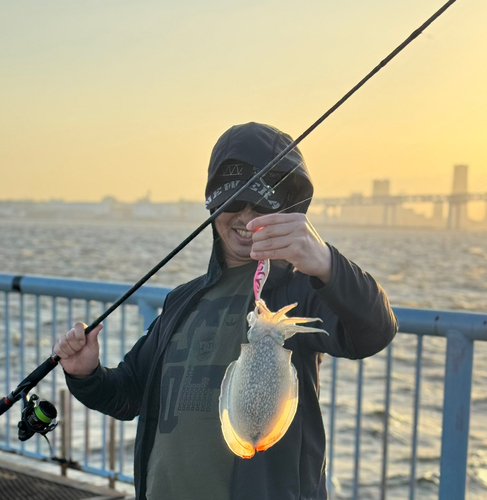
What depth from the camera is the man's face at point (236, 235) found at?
214 centimetres

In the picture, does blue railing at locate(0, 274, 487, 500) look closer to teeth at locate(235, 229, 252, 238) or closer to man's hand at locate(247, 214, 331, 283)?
teeth at locate(235, 229, 252, 238)

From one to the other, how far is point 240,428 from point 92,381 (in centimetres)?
91

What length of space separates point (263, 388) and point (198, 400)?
0.48 meters

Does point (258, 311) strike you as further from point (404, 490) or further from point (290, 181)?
point (404, 490)

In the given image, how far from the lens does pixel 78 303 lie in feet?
57.1

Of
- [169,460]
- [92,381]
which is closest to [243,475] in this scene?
[169,460]

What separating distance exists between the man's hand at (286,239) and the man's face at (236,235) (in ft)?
1.69

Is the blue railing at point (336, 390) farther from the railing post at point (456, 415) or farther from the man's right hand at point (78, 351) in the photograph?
the man's right hand at point (78, 351)

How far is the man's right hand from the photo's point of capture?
90.4 inches

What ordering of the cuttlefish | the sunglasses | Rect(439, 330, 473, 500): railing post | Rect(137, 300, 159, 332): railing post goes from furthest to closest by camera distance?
Rect(137, 300, 159, 332): railing post, Rect(439, 330, 473, 500): railing post, the sunglasses, the cuttlefish

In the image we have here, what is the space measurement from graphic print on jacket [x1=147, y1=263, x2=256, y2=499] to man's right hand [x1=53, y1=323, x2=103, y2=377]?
0.32 metres

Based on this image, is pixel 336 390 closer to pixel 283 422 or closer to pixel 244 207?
pixel 244 207

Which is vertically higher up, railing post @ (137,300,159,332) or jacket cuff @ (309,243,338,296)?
jacket cuff @ (309,243,338,296)

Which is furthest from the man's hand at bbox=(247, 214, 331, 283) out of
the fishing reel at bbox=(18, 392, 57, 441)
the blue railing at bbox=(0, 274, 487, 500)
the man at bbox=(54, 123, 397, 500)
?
the blue railing at bbox=(0, 274, 487, 500)
